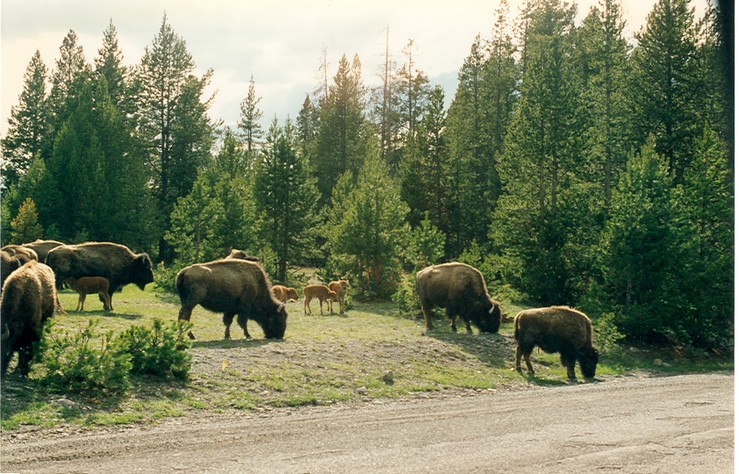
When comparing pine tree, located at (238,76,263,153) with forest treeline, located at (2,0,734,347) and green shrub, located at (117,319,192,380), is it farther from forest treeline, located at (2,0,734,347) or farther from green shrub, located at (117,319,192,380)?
green shrub, located at (117,319,192,380)

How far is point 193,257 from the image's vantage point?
117 feet

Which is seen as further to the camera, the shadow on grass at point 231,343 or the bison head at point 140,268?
the bison head at point 140,268

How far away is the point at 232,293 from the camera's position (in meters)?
18.8

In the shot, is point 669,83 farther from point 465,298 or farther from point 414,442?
point 414,442

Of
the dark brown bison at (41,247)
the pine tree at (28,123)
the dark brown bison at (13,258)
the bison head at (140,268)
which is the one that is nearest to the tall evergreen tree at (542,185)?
the bison head at (140,268)

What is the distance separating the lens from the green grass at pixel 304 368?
432 inches

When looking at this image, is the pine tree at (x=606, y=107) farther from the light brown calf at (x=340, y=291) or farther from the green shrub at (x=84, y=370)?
the green shrub at (x=84, y=370)

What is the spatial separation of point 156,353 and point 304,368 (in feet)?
11.5

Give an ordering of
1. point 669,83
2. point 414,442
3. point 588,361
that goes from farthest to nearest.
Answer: point 669,83, point 588,361, point 414,442

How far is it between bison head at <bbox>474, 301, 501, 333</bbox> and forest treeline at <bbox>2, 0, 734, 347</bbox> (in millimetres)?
5426

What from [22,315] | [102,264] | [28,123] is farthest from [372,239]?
[28,123]

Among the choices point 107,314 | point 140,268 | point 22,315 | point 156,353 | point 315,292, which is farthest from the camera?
point 315,292

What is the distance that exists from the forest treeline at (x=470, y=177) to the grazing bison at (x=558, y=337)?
852 cm

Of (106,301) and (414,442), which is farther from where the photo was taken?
(106,301)
